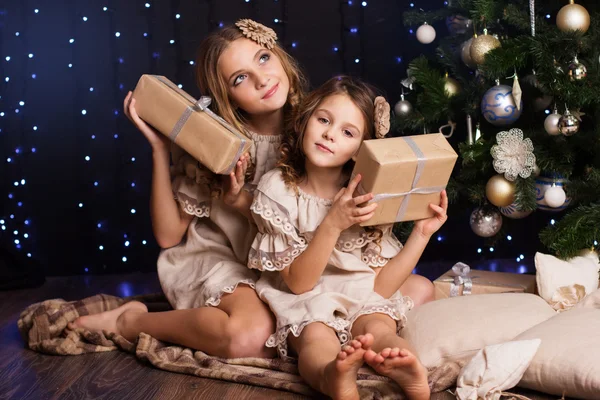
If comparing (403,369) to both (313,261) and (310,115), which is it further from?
(310,115)

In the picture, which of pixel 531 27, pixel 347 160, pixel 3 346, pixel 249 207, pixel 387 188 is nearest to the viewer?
pixel 387 188

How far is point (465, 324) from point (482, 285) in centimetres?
60

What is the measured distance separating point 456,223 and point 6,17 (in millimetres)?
2192

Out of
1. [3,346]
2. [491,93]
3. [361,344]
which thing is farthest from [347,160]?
[3,346]

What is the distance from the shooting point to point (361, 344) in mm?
1512

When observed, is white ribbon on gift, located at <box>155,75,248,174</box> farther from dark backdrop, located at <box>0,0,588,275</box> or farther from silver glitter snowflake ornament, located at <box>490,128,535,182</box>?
dark backdrop, located at <box>0,0,588,275</box>

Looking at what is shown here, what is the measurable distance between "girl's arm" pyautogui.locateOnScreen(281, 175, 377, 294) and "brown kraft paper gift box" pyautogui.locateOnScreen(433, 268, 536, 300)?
738 millimetres

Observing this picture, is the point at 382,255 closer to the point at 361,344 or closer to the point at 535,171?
the point at 361,344

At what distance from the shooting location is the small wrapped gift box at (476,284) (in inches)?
96.7

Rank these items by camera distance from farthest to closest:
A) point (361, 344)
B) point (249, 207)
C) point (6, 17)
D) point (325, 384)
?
point (6, 17) → point (249, 207) → point (325, 384) → point (361, 344)

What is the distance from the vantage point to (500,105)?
2480 millimetres

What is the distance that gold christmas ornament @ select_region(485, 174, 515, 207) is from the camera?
252 cm

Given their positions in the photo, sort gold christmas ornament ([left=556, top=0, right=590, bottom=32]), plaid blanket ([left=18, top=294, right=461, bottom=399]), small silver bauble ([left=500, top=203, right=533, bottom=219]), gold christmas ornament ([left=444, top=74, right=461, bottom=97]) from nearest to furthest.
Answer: plaid blanket ([left=18, top=294, right=461, bottom=399]) < gold christmas ornament ([left=556, top=0, right=590, bottom=32]) < small silver bauble ([left=500, top=203, right=533, bottom=219]) < gold christmas ornament ([left=444, top=74, right=461, bottom=97])

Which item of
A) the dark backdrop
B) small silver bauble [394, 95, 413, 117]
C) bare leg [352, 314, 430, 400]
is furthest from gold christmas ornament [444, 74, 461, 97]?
bare leg [352, 314, 430, 400]
